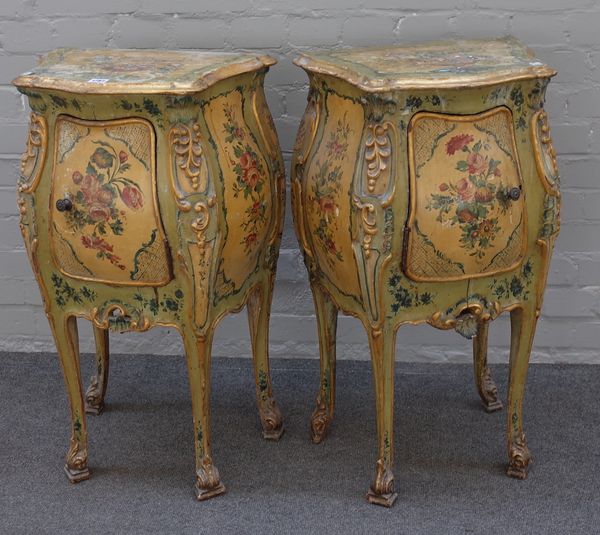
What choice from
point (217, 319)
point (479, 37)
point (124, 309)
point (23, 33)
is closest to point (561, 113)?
point (479, 37)

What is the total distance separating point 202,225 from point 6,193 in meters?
0.95

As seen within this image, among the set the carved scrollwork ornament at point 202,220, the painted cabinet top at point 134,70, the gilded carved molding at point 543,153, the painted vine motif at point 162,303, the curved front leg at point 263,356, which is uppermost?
the painted cabinet top at point 134,70

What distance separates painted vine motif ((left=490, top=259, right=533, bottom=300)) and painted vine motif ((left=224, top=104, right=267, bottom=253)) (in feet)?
1.63

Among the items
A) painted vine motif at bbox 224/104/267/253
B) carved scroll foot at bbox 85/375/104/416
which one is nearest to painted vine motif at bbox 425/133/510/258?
painted vine motif at bbox 224/104/267/253

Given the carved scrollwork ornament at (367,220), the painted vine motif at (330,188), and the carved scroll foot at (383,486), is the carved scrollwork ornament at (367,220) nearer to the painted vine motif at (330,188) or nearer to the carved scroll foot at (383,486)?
the painted vine motif at (330,188)

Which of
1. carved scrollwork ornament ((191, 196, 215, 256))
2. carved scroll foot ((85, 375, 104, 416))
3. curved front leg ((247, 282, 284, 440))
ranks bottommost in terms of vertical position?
carved scroll foot ((85, 375, 104, 416))

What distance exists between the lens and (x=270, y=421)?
2.39 meters

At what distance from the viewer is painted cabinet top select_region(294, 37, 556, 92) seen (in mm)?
1854

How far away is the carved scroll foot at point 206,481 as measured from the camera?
216 cm

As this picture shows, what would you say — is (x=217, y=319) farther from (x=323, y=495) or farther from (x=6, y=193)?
(x=6, y=193)

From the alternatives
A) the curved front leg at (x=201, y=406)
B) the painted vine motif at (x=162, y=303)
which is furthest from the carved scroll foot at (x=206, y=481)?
the painted vine motif at (x=162, y=303)

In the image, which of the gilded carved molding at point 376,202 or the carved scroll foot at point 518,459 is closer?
the gilded carved molding at point 376,202

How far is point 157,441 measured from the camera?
2396 millimetres

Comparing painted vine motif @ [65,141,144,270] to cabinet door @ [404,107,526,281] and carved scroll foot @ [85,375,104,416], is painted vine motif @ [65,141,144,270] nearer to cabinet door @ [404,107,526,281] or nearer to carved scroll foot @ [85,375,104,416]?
cabinet door @ [404,107,526,281]
